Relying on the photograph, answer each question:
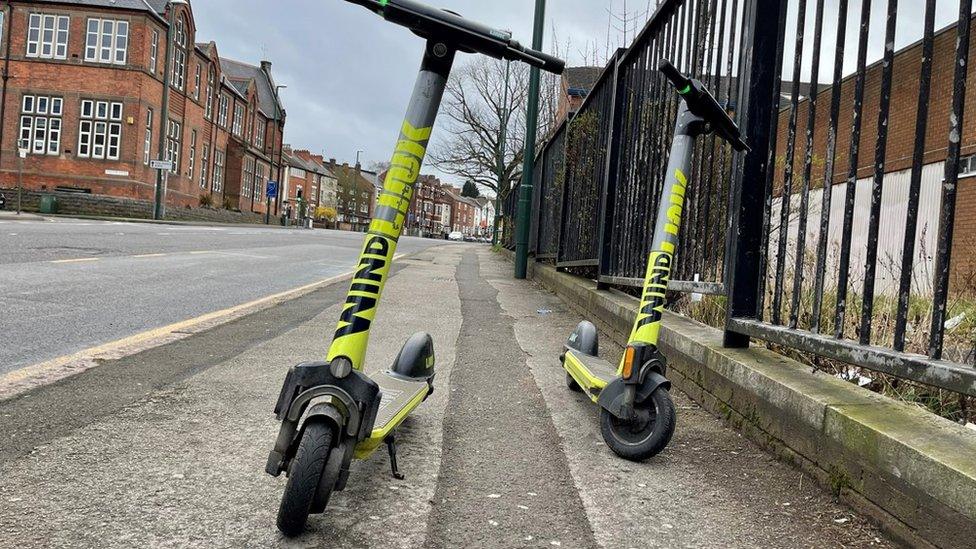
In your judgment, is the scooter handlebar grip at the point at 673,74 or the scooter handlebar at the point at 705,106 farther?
the scooter handlebar at the point at 705,106

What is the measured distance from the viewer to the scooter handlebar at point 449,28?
2.02m

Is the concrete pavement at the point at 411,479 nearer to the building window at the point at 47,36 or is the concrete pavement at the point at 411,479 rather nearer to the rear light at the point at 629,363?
the rear light at the point at 629,363

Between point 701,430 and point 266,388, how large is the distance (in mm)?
2051

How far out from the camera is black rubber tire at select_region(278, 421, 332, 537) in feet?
5.74

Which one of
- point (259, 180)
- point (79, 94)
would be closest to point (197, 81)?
point (79, 94)

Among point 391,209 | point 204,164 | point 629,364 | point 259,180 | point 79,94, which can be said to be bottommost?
point 629,364

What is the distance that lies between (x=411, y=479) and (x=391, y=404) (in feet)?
0.86

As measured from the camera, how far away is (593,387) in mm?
3027

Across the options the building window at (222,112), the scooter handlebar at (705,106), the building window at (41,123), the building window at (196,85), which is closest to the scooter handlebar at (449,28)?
the scooter handlebar at (705,106)

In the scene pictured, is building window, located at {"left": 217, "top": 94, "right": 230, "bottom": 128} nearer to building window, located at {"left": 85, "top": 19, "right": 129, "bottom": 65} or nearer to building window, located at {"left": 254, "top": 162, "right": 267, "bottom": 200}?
building window, located at {"left": 254, "top": 162, "right": 267, "bottom": 200}

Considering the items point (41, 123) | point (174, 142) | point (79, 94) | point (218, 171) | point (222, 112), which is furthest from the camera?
point (222, 112)

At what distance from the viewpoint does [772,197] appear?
155 inches

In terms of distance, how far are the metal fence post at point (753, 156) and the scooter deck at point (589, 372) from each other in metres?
0.62

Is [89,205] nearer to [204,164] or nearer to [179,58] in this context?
[179,58]
